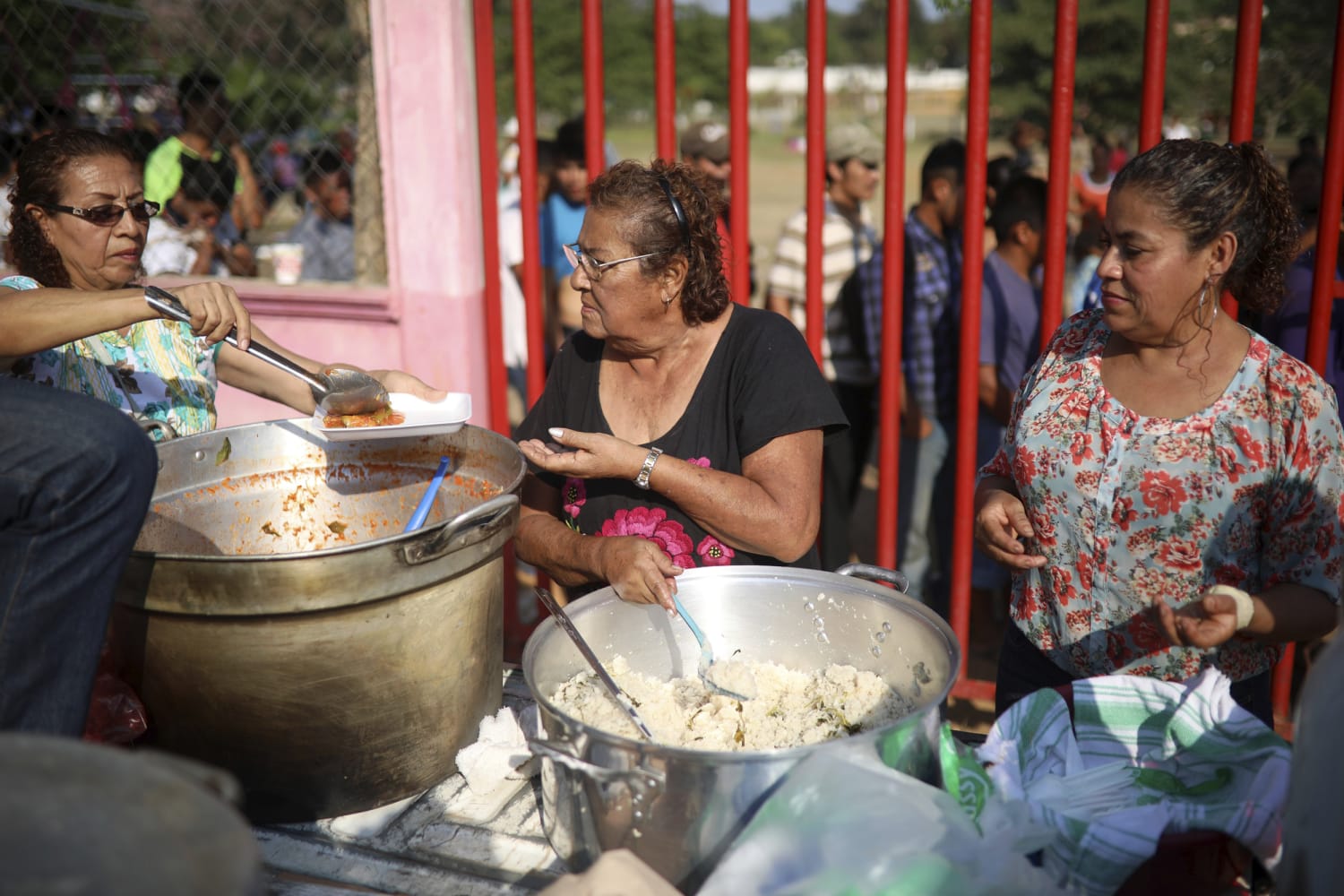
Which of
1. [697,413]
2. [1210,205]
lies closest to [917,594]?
[697,413]

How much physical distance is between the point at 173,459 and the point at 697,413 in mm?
1002

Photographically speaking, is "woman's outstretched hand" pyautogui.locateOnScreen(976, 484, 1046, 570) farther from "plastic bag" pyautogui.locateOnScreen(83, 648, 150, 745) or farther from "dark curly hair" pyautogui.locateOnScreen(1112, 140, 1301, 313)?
"plastic bag" pyautogui.locateOnScreen(83, 648, 150, 745)

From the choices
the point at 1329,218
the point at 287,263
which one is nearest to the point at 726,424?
the point at 1329,218

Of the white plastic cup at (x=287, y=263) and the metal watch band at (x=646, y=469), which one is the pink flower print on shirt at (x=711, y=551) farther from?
the white plastic cup at (x=287, y=263)

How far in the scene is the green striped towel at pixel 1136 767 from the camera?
128cm

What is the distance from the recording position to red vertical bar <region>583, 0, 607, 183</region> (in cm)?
280

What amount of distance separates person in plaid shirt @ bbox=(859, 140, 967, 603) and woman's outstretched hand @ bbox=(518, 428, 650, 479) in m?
2.40

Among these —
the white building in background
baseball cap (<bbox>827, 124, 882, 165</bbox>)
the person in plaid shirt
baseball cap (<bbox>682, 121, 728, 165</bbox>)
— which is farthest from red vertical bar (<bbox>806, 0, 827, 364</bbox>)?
the white building in background

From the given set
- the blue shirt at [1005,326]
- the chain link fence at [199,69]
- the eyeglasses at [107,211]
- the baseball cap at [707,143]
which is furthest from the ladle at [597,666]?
the baseball cap at [707,143]

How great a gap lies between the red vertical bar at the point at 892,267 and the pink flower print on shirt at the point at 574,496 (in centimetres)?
103

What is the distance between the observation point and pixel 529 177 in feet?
9.77

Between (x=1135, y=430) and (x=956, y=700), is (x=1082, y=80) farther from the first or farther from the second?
(x=1135, y=430)

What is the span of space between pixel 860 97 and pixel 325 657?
113 feet

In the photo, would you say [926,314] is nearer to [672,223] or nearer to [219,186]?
[672,223]
